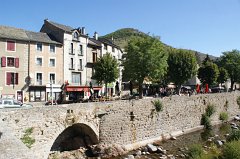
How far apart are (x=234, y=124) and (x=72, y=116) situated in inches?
979

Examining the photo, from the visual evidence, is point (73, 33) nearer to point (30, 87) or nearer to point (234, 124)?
point (30, 87)

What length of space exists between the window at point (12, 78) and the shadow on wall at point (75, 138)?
57.6 feet

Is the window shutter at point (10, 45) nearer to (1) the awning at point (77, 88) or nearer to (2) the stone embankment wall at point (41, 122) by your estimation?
(1) the awning at point (77, 88)

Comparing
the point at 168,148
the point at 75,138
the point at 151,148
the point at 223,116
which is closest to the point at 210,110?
the point at 223,116

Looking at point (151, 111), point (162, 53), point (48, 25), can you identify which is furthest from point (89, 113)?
point (48, 25)

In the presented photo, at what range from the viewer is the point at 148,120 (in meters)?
27.7

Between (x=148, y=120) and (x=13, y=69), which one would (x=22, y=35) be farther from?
(x=148, y=120)

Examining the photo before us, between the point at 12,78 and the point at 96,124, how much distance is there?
18.5m

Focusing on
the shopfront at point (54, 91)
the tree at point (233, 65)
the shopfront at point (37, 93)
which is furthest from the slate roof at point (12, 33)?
the tree at point (233, 65)

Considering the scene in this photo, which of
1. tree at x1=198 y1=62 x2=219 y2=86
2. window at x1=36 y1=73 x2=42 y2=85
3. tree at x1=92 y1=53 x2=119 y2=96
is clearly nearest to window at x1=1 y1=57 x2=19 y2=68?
window at x1=36 y1=73 x2=42 y2=85

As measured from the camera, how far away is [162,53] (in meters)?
36.2

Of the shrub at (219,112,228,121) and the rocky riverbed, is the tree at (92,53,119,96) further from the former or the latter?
the shrub at (219,112,228,121)

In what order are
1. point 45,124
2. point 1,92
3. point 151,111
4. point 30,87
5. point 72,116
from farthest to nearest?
1. point 30,87
2. point 1,92
3. point 151,111
4. point 72,116
5. point 45,124

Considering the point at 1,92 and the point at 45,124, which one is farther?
the point at 1,92
